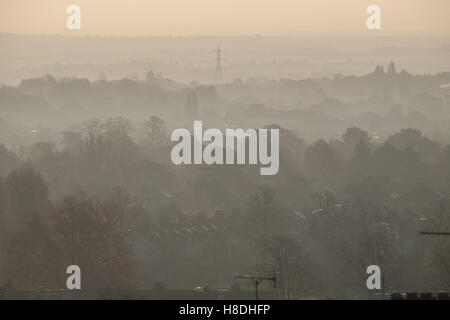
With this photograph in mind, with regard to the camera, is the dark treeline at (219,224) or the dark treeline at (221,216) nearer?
the dark treeline at (219,224)

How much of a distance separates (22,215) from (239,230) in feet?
24.0

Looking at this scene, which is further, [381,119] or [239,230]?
[381,119]

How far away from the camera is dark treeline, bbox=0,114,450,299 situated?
165 feet

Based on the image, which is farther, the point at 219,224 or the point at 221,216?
the point at 221,216

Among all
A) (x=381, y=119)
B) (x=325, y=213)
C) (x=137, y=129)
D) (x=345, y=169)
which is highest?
(x=381, y=119)

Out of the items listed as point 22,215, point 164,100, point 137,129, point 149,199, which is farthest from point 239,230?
point 164,100

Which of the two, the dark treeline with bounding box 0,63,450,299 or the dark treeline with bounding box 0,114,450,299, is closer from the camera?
the dark treeline with bounding box 0,114,450,299

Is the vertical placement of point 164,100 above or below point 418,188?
above

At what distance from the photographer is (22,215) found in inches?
2391

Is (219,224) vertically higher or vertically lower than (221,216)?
lower

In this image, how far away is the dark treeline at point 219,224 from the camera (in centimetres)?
5025

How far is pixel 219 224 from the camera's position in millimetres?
60094
